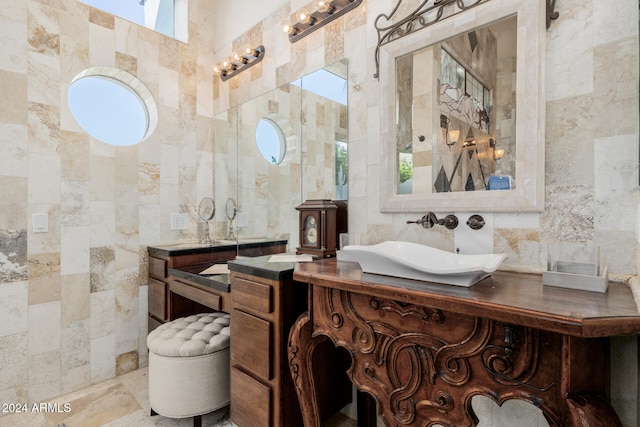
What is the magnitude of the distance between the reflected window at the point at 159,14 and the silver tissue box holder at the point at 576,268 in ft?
10.1

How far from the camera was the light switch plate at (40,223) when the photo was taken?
2.00m

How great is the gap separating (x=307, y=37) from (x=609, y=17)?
161 centimetres

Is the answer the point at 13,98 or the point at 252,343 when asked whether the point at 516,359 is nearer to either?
the point at 252,343

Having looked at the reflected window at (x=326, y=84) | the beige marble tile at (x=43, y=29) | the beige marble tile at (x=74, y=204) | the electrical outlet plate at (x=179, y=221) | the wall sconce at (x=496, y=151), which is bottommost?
the electrical outlet plate at (x=179, y=221)

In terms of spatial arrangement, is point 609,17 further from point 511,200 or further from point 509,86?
point 511,200

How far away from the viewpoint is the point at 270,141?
8.08 feet

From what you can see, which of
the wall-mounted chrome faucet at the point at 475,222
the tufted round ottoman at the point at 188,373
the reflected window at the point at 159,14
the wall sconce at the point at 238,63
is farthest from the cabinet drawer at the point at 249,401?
the reflected window at the point at 159,14

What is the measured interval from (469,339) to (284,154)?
176 centimetres

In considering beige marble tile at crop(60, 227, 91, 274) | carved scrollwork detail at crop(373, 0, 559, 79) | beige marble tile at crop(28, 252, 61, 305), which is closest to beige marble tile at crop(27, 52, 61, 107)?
beige marble tile at crop(60, 227, 91, 274)

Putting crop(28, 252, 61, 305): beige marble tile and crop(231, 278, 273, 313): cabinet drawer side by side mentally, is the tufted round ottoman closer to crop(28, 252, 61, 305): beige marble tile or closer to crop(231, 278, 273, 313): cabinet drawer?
crop(231, 278, 273, 313): cabinet drawer

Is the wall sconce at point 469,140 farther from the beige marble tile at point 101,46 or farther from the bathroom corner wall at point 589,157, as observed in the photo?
the beige marble tile at point 101,46

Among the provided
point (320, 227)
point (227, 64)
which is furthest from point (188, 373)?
point (227, 64)

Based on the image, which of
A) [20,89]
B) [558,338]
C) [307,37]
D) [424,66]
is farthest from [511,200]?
[20,89]

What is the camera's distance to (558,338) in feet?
2.58
